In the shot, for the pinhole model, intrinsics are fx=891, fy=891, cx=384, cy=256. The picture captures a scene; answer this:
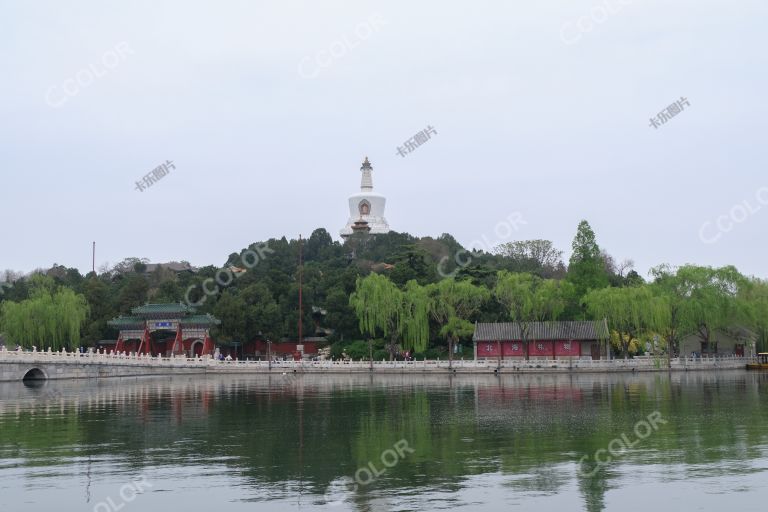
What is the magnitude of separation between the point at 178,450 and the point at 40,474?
12.2ft

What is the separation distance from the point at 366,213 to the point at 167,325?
45851mm

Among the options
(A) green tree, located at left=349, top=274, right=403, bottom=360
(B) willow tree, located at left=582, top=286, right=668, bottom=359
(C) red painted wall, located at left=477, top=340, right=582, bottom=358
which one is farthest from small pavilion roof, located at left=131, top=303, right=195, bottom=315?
(B) willow tree, located at left=582, top=286, right=668, bottom=359

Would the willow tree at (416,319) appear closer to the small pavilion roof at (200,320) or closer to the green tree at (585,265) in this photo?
the green tree at (585,265)

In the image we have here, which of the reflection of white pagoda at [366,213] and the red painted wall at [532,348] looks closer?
the red painted wall at [532,348]

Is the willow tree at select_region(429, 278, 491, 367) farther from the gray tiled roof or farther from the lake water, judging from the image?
the lake water

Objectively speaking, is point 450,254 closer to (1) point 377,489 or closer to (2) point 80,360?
(2) point 80,360

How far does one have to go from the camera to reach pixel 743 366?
58.1 m

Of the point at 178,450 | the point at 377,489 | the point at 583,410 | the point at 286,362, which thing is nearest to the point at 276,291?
the point at 286,362

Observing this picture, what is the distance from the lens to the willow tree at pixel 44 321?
61.3m

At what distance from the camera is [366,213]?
110m

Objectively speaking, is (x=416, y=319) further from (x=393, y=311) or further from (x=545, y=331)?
(x=545, y=331)

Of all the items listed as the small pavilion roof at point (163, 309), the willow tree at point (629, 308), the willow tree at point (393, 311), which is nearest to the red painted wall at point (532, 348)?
Result: the willow tree at point (629, 308)

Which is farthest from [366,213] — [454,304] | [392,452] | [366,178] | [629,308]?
[392,452]

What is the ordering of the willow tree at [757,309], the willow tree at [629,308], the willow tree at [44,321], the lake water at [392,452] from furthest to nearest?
the willow tree at [44,321], the willow tree at [757,309], the willow tree at [629,308], the lake water at [392,452]
